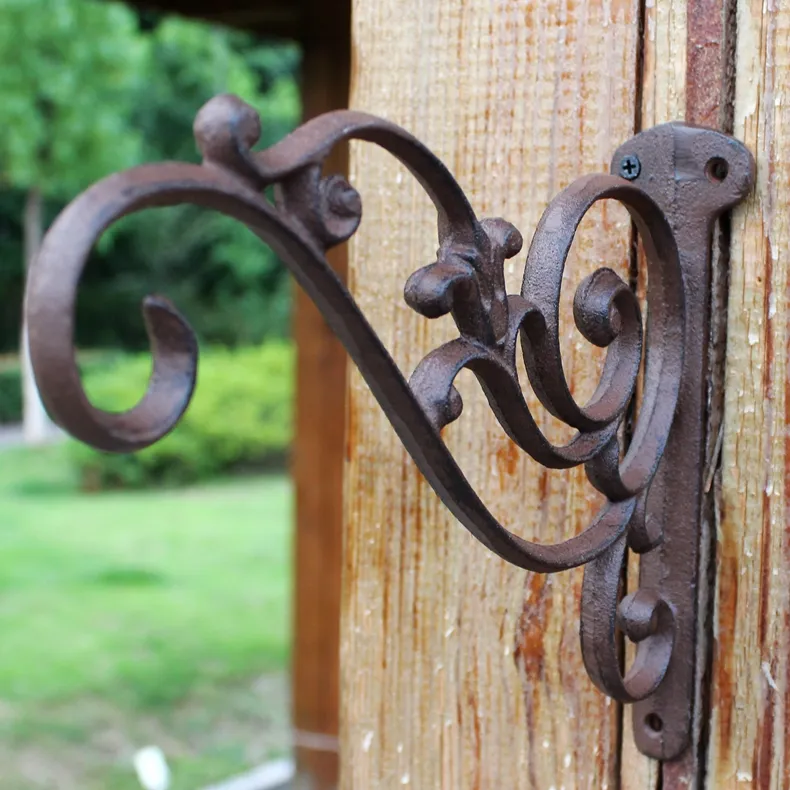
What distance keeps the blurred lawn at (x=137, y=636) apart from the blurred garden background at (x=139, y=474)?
16 millimetres

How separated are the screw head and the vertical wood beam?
9.15ft

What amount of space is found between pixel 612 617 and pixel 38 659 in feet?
17.4

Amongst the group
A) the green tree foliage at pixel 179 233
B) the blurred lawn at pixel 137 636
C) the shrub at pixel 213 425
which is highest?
the green tree foliage at pixel 179 233

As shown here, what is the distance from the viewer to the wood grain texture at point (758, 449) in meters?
0.67

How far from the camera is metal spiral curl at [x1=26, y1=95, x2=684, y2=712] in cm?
39

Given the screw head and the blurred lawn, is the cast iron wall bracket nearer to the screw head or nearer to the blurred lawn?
the screw head

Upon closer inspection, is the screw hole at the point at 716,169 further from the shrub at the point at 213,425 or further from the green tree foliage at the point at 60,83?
the green tree foliage at the point at 60,83

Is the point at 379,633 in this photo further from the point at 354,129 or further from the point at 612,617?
the point at 354,129

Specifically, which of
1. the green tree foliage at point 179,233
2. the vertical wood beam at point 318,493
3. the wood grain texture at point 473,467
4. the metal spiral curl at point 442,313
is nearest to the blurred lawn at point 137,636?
the vertical wood beam at point 318,493

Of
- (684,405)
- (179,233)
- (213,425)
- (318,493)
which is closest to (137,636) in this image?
(318,493)

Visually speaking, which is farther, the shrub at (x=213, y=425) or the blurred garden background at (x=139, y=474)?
the shrub at (x=213, y=425)

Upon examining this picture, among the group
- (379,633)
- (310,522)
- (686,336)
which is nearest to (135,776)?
(310,522)

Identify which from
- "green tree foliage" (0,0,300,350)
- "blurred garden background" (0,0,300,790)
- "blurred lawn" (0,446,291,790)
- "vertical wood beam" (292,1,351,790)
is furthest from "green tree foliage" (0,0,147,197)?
"vertical wood beam" (292,1,351,790)

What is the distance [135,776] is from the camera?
4188 millimetres
